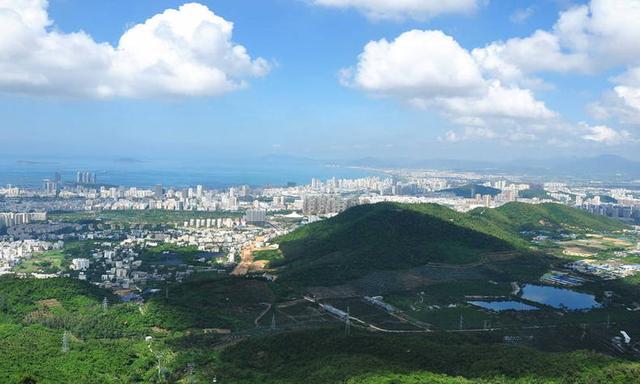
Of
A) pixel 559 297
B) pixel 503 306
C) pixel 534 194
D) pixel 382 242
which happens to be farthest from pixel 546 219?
pixel 503 306

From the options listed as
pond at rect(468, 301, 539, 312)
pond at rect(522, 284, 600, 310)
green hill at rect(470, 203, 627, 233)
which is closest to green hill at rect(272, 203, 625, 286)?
green hill at rect(470, 203, 627, 233)

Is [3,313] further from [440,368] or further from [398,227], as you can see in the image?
[398,227]

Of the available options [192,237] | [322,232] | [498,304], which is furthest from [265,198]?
[498,304]

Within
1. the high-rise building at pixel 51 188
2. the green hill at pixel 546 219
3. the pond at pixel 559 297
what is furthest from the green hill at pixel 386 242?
the high-rise building at pixel 51 188

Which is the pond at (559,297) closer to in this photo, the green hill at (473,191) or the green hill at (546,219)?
the green hill at (546,219)

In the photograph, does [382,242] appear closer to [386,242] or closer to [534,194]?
[386,242]

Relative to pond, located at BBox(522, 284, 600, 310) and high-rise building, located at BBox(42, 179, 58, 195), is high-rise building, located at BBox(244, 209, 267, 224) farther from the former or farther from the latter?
high-rise building, located at BBox(42, 179, 58, 195)

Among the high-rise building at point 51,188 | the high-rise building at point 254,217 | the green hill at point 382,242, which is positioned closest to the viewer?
the green hill at point 382,242
